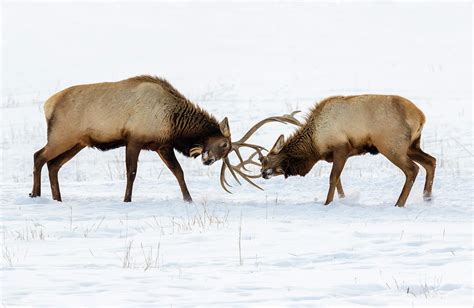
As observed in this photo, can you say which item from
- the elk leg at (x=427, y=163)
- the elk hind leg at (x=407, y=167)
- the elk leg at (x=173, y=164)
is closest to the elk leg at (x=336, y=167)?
the elk hind leg at (x=407, y=167)

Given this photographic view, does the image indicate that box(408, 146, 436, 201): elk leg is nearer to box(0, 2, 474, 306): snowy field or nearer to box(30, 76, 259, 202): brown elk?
box(0, 2, 474, 306): snowy field

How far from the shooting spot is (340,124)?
41.3 feet

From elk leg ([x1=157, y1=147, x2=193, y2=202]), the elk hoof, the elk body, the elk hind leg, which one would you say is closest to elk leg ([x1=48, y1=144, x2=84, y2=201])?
the elk body

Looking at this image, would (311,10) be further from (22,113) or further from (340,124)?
(340,124)

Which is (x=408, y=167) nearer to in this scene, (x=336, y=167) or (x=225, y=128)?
(x=336, y=167)

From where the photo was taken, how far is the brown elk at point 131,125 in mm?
12938

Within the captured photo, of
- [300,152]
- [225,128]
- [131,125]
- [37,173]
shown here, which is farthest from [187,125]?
[37,173]

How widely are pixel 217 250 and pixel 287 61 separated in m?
24.9

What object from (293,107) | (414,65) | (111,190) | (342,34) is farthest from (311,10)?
(111,190)

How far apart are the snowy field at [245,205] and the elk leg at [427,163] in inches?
6.2

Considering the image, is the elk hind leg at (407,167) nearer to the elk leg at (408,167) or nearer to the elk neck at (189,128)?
the elk leg at (408,167)

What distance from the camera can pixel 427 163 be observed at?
12.8m

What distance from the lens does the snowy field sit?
661 centimetres

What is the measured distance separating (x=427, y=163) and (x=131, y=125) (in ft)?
13.7
